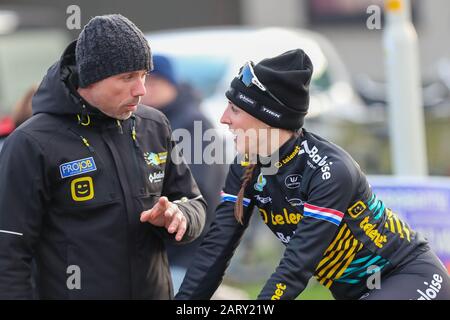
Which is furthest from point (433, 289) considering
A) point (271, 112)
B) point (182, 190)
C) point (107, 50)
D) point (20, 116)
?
point (20, 116)

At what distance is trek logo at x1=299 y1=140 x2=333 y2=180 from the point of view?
3686mm

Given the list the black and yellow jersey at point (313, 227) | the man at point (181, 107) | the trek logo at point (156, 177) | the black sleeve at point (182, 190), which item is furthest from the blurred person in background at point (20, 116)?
the black and yellow jersey at point (313, 227)

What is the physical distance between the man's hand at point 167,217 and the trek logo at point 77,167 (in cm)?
28

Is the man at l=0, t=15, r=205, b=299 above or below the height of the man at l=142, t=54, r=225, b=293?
above

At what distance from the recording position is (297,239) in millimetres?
3676

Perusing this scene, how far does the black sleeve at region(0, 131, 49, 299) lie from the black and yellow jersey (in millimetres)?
664

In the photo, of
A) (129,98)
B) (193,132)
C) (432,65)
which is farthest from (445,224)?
(432,65)

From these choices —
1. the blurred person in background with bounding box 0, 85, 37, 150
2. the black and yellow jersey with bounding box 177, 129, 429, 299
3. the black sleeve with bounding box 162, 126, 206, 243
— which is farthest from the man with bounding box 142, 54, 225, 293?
the black and yellow jersey with bounding box 177, 129, 429, 299

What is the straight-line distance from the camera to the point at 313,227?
3.65 m

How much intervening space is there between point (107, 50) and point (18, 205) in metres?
0.69

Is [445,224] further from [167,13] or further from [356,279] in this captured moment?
[167,13]

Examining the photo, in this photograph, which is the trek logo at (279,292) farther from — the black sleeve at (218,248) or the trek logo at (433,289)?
the trek logo at (433,289)

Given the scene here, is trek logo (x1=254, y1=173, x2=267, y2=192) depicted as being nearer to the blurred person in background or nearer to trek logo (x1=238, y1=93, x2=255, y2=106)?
trek logo (x1=238, y1=93, x2=255, y2=106)
